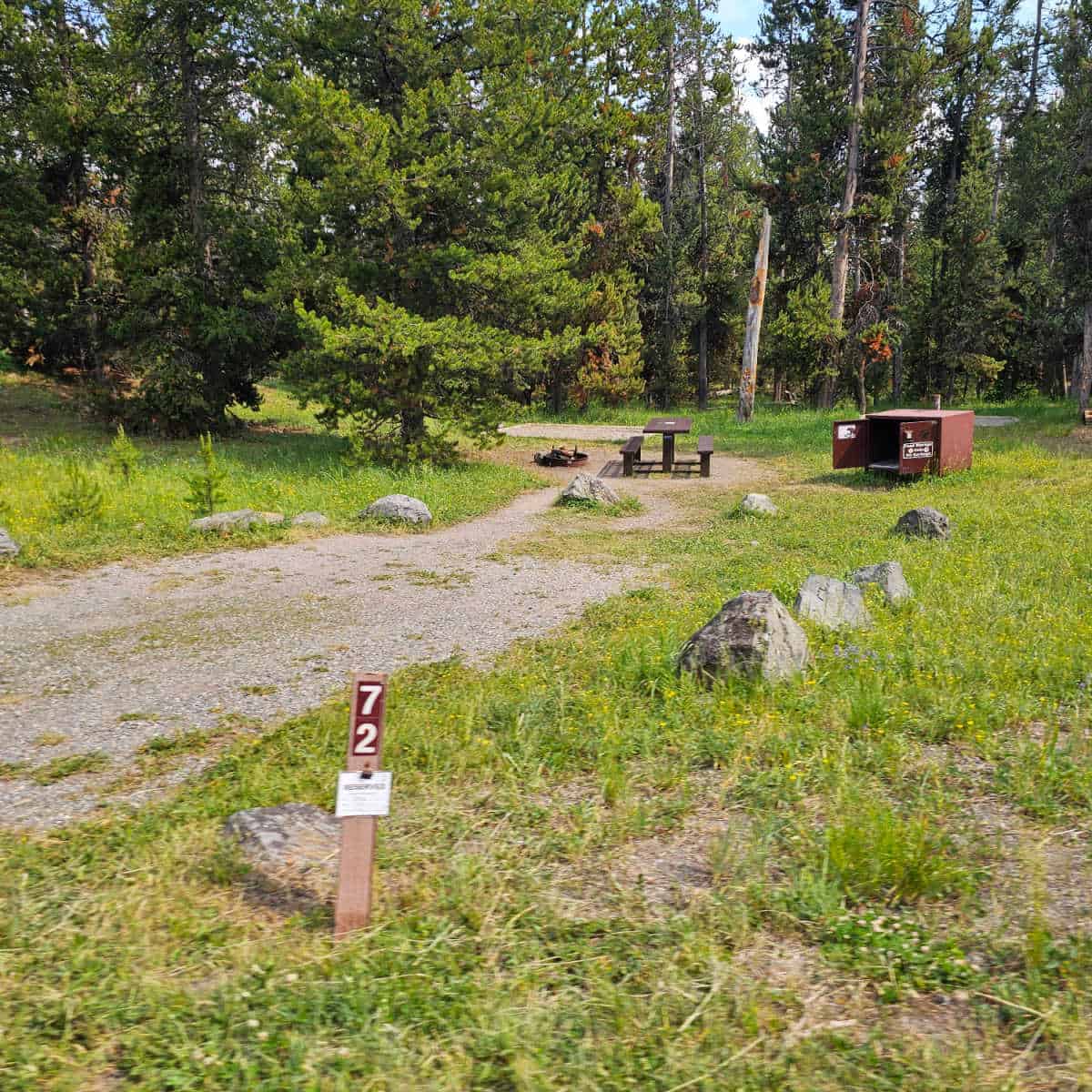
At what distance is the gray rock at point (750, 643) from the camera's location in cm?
529

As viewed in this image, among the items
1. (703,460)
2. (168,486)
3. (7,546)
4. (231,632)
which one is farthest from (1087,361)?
(7,546)

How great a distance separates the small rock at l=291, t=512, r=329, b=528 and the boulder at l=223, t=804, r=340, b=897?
7640 millimetres

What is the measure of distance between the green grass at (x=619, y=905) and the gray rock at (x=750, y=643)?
0.16 m

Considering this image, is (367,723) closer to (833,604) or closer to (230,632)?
(230,632)

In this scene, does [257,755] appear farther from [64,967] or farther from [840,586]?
[840,586]

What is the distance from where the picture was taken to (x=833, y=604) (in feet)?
21.6

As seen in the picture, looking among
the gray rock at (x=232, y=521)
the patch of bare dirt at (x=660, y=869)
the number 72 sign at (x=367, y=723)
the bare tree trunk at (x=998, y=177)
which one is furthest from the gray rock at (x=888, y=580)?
the bare tree trunk at (x=998, y=177)

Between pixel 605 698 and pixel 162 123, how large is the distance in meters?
20.5

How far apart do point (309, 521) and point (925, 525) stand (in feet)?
25.8

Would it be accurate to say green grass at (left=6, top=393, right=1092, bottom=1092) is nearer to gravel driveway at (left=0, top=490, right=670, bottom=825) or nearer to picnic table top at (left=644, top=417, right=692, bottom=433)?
gravel driveway at (left=0, top=490, right=670, bottom=825)

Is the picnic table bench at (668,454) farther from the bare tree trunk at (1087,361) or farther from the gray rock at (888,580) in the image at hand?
the bare tree trunk at (1087,361)

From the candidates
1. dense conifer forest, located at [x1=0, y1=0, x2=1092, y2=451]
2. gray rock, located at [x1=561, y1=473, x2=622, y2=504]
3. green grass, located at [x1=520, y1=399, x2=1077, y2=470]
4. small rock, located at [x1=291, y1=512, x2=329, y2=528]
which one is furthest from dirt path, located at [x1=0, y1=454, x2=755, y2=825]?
A: green grass, located at [x1=520, y1=399, x2=1077, y2=470]

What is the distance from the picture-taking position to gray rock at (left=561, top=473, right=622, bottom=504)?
1323 centimetres

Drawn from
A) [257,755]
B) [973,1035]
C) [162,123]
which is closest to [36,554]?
[257,755]
